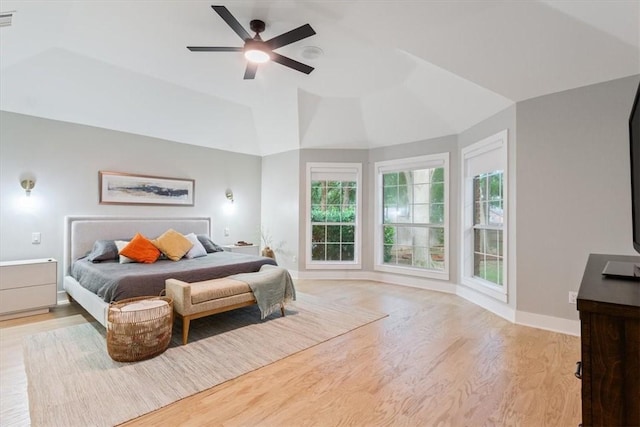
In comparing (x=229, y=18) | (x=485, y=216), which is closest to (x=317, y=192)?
(x=485, y=216)

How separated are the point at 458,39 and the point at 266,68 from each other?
2.33 meters

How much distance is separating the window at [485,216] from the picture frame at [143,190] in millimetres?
4524

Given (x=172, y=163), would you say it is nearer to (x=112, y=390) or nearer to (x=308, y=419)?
(x=112, y=390)

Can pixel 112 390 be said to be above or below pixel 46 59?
below

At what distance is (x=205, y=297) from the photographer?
3031 millimetres

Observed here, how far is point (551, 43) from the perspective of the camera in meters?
2.67

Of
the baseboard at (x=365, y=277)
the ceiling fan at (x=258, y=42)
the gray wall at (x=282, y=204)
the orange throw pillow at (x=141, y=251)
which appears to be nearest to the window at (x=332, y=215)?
the baseboard at (x=365, y=277)

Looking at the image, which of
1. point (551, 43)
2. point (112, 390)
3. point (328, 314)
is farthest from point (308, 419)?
point (551, 43)

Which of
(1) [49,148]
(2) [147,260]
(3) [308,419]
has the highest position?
(1) [49,148]

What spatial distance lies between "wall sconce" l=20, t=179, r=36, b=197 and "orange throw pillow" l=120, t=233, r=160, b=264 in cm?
137

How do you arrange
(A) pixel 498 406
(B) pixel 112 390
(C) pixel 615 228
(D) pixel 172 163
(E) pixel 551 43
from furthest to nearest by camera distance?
(D) pixel 172 163, (C) pixel 615 228, (E) pixel 551 43, (B) pixel 112 390, (A) pixel 498 406

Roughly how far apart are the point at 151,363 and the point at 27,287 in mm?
2258

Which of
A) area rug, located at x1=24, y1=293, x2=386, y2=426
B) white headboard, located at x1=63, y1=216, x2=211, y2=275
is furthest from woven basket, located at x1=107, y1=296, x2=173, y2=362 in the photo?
white headboard, located at x1=63, y1=216, x2=211, y2=275

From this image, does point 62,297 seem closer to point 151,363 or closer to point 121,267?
point 121,267
